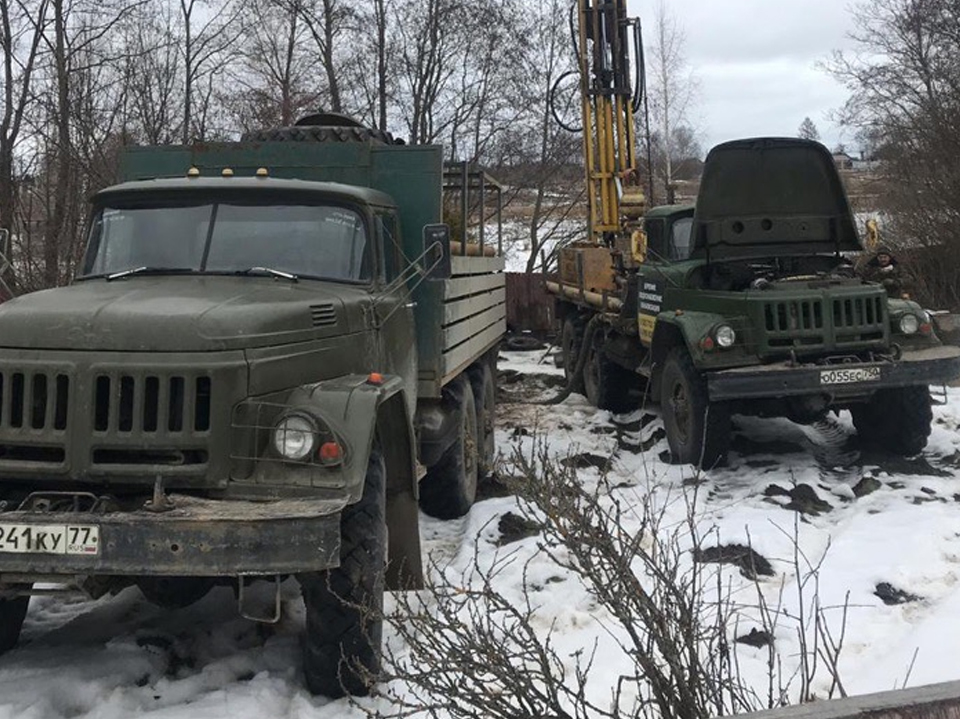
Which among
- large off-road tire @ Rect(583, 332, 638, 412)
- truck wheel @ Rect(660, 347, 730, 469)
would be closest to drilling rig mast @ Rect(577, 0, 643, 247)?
large off-road tire @ Rect(583, 332, 638, 412)

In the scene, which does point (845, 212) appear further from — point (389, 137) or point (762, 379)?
point (389, 137)

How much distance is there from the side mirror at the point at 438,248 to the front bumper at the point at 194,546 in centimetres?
185

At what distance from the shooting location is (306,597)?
3.66 m

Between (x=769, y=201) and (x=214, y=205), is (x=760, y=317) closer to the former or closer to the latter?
(x=769, y=201)

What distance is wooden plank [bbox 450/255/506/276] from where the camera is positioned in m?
5.96

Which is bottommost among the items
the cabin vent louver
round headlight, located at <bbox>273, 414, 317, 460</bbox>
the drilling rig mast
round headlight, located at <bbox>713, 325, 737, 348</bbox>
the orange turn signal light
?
the orange turn signal light

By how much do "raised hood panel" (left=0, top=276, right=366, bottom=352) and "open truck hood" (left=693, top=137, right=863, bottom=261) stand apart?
463 cm

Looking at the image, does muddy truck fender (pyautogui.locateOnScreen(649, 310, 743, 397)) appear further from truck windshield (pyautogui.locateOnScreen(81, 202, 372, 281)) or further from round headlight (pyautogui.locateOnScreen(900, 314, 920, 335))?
truck windshield (pyautogui.locateOnScreen(81, 202, 372, 281))

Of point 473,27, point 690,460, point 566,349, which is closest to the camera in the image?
point 690,460

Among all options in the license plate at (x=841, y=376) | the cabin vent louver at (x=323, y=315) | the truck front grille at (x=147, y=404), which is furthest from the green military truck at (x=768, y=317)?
the truck front grille at (x=147, y=404)

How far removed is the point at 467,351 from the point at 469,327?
0.22m

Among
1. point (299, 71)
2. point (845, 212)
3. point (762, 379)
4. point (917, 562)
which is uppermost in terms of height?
point (299, 71)

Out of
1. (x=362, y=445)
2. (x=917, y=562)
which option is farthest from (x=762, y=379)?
(x=362, y=445)

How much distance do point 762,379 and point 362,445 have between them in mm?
3994
